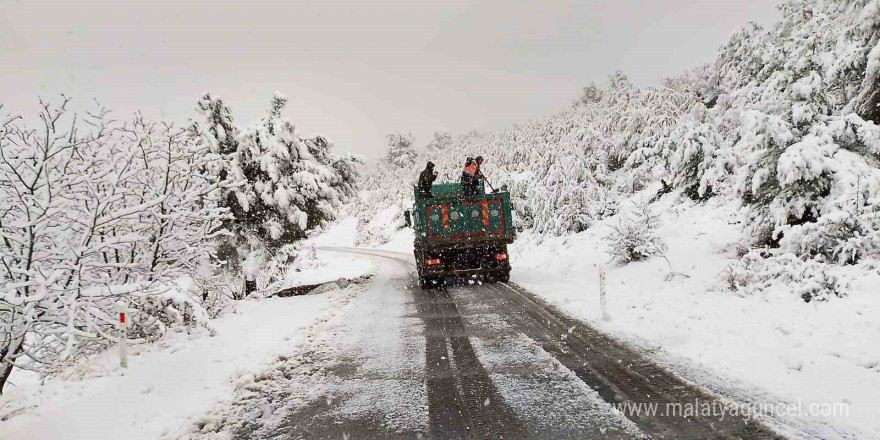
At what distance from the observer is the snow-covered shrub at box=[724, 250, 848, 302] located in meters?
7.46

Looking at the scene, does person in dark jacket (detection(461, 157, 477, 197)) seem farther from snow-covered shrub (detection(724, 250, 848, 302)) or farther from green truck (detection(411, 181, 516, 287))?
snow-covered shrub (detection(724, 250, 848, 302))

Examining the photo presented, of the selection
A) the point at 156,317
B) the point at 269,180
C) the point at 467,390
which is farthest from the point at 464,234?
the point at 467,390

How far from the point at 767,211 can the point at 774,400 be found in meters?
5.92

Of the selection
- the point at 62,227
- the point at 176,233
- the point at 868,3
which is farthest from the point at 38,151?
the point at 868,3

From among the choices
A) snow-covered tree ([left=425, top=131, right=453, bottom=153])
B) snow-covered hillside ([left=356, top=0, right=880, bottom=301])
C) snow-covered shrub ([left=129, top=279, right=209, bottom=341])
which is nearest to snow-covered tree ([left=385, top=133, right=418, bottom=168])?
snow-covered tree ([left=425, top=131, right=453, bottom=153])

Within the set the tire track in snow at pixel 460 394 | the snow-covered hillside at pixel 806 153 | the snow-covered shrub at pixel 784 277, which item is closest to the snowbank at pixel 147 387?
the tire track in snow at pixel 460 394

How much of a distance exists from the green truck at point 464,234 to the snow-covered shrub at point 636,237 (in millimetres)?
2917

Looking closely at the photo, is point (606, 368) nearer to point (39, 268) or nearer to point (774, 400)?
point (774, 400)

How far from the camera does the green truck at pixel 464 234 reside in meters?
13.2

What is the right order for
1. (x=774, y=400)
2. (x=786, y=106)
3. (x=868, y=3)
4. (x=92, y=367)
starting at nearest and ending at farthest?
(x=774, y=400) → (x=92, y=367) → (x=868, y=3) → (x=786, y=106)

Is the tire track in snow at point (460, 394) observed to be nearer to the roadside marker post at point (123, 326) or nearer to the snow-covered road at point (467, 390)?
the snow-covered road at point (467, 390)

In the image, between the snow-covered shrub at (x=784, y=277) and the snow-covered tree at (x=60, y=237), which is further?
the snow-covered shrub at (x=784, y=277)

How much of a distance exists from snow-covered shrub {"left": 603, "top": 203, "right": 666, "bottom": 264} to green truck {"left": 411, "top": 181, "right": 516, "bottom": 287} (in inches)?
115

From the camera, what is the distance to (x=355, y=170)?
14938mm
